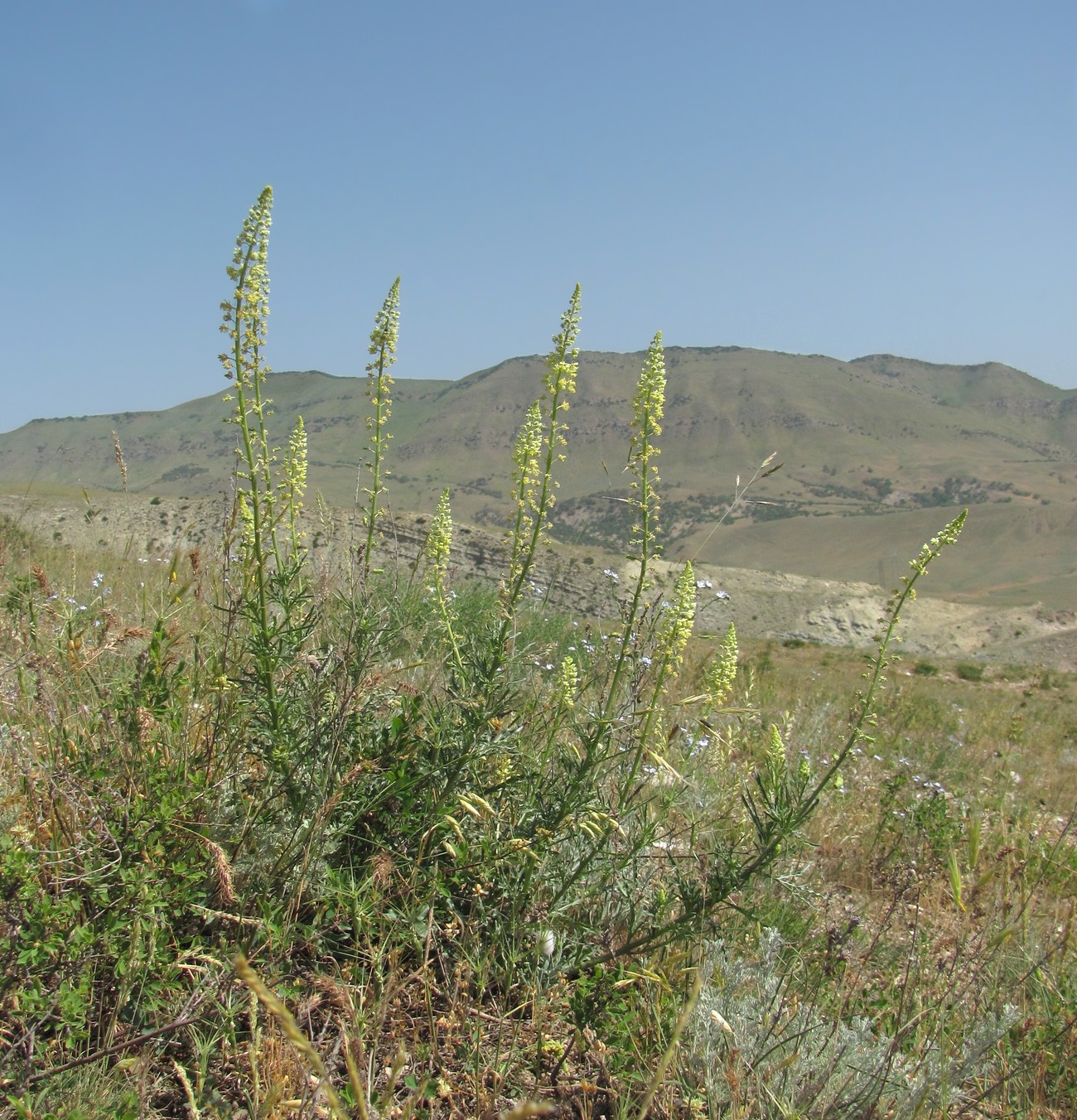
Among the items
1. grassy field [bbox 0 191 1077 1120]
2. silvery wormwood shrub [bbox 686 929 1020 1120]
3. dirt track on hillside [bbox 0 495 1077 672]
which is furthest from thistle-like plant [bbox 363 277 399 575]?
dirt track on hillside [bbox 0 495 1077 672]

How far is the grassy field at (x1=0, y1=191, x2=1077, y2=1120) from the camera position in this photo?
2021 mm

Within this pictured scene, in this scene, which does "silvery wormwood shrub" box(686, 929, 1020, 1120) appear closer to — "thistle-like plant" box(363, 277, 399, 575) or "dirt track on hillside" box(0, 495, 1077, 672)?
"thistle-like plant" box(363, 277, 399, 575)

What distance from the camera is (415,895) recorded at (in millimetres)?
2439

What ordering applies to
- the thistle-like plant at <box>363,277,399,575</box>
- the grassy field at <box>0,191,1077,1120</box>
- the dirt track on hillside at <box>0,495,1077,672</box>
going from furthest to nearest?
the dirt track on hillside at <box>0,495,1077,672</box>, the thistle-like plant at <box>363,277,399,575</box>, the grassy field at <box>0,191,1077,1120</box>

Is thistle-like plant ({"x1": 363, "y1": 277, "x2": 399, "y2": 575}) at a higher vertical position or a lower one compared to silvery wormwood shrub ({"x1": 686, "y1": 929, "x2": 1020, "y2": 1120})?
higher

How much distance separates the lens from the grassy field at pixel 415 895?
2.02m

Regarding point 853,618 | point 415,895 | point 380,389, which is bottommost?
point 853,618

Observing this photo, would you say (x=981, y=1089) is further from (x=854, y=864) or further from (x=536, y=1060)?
(x=854, y=864)

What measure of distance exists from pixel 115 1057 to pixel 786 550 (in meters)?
158

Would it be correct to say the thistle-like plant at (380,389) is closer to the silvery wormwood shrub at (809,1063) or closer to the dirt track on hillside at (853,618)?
the silvery wormwood shrub at (809,1063)

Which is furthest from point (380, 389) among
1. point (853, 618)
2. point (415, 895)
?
point (853, 618)

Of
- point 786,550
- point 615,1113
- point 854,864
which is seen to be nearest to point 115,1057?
point 615,1113

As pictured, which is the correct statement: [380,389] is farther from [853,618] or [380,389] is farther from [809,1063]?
[853,618]

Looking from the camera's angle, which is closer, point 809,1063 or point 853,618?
point 809,1063
